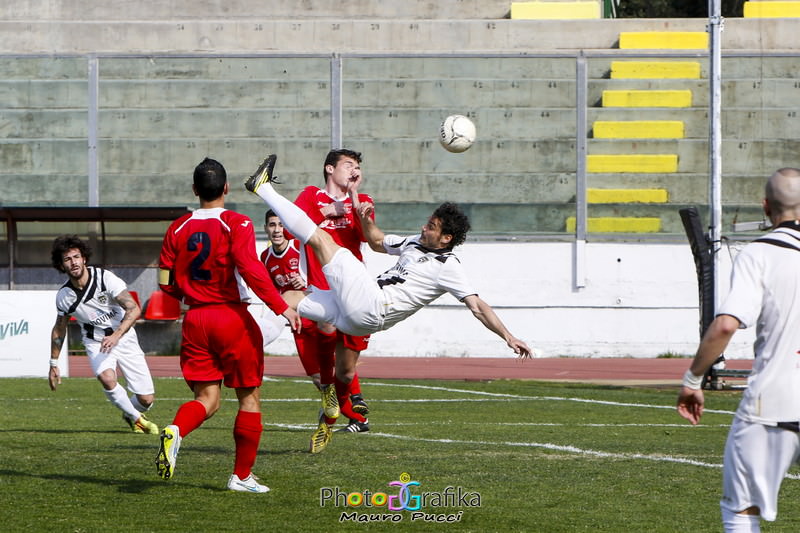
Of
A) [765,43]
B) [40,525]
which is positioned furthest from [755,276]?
[765,43]

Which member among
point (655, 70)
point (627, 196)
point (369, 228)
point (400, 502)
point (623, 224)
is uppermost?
point (655, 70)

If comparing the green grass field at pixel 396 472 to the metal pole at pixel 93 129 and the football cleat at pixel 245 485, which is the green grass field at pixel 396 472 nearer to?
the football cleat at pixel 245 485

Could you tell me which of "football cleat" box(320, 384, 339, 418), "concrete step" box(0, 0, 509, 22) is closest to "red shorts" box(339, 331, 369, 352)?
"football cleat" box(320, 384, 339, 418)

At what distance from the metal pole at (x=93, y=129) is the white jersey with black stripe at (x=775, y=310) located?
76.9ft

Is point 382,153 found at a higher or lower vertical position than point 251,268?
higher

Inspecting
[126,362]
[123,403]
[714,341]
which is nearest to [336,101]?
[126,362]

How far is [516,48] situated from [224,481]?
74.3 feet

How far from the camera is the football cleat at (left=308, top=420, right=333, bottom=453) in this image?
9672mm

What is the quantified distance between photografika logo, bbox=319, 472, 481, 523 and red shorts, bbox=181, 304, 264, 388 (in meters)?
0.96

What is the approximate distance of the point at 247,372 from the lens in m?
7.65

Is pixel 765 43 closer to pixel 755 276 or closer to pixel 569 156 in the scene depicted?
pixel 569 156

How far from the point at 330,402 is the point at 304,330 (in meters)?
1.09

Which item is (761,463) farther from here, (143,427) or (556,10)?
(556,10)

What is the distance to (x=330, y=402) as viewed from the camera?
10078mm
